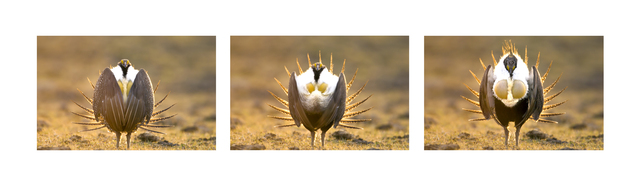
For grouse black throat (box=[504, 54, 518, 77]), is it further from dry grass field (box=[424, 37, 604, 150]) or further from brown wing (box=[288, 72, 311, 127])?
brown wing (box=[288, 72, 311, 127])

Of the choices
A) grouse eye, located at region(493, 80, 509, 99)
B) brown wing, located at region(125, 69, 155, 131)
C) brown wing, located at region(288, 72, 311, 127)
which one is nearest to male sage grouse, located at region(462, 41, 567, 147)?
grouse eye, located at region(493, 80, 509, 99)

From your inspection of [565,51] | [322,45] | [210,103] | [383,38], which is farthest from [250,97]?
[565,51]

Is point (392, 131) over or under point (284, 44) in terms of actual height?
under

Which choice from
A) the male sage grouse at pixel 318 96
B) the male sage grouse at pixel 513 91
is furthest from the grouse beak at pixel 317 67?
the male sage grouse at pixel 513 91

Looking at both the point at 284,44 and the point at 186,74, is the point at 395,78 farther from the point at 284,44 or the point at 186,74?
the point at 186,74

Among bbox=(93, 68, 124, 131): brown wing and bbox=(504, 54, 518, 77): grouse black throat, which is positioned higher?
bbox=(504, 54, 518, 77): grouse black throat

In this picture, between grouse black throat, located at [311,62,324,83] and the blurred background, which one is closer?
grouse black throat, located at [311,62,324,83]
